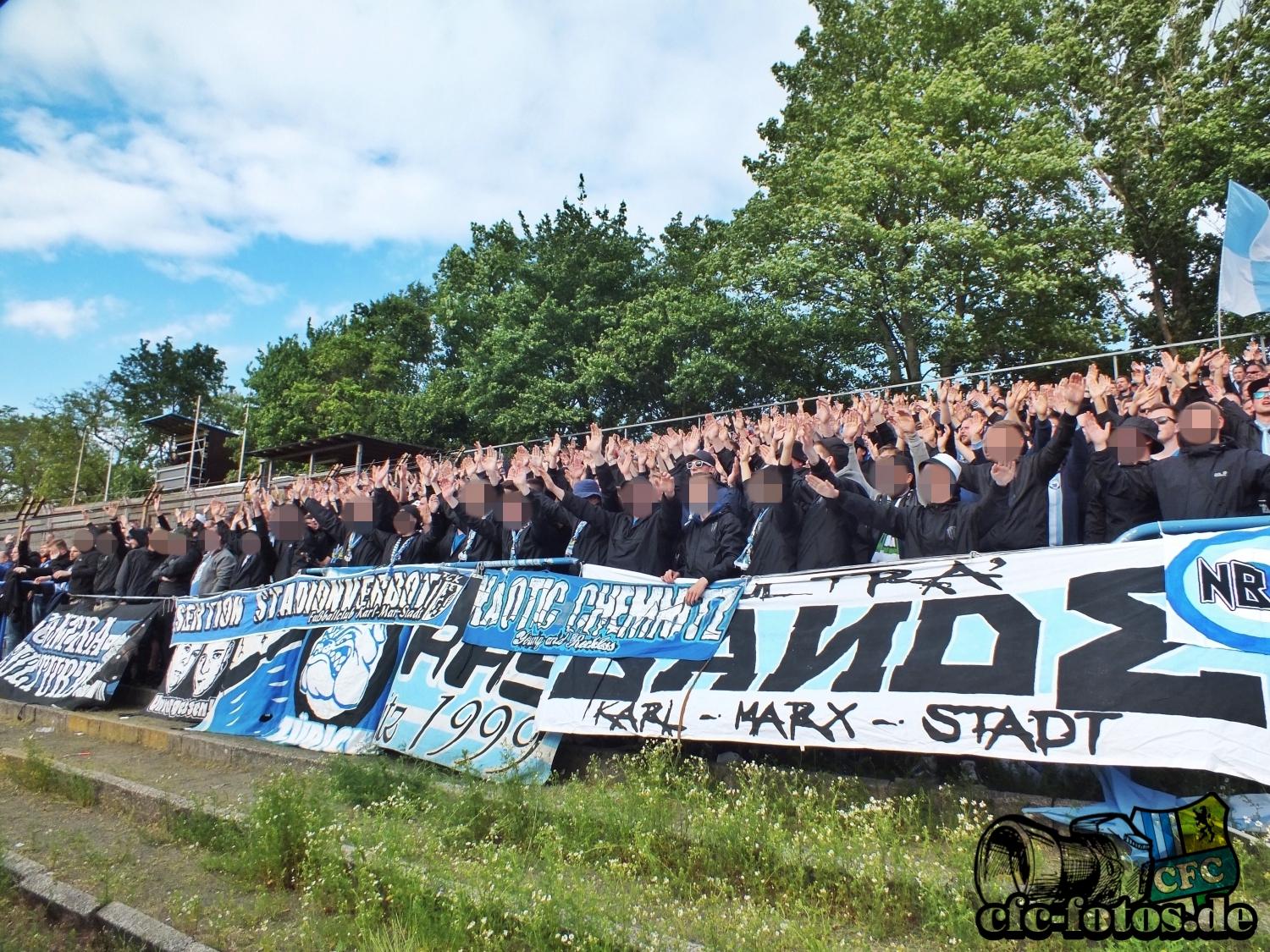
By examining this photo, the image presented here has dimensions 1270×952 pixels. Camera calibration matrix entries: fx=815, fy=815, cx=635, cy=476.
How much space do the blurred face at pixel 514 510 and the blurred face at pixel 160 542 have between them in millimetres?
5541

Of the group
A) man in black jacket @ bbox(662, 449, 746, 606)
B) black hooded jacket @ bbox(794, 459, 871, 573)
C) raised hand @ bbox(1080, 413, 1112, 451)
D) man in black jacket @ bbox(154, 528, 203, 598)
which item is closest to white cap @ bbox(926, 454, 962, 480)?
black hooded jacket @ bbox(794, 459, 871, 573)

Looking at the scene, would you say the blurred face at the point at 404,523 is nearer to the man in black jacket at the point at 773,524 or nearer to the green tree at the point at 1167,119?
the man in black jacket at the point at 773,524

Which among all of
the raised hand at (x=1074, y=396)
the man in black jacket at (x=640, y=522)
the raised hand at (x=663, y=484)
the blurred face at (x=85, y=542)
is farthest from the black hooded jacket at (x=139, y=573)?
the raised hand at (x=1074, y=396)

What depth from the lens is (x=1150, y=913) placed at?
118 inches

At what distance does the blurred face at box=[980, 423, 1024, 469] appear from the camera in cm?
514

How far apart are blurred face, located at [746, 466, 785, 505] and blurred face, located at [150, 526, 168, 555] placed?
811cm

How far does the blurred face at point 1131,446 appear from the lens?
16.4 feet

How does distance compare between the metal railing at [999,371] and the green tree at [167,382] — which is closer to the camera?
the metal railing at [999,371]

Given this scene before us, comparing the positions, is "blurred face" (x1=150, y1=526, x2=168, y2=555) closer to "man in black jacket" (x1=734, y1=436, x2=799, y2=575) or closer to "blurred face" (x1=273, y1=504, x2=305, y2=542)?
"blurred face" (x1=273, y1=504, x2=305, y2=542)

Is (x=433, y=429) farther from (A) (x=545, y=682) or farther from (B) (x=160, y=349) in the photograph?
(B) (x=160, y=349)

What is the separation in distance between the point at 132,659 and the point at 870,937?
27.7 feet

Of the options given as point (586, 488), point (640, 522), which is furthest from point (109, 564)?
point (640, 522)

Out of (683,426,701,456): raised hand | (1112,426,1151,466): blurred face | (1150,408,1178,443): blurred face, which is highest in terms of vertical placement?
(683,426,701,456): raised hand

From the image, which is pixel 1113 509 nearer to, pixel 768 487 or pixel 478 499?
pixel 768 487
